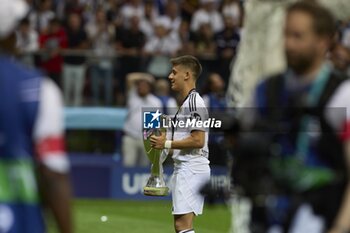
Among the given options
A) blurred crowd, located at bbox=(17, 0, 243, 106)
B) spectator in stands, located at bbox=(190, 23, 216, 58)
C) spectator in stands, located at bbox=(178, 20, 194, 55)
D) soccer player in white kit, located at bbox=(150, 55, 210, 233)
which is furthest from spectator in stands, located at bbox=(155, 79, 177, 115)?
soccer player in white kit, located at bbox=(150, 55, 210, 233)

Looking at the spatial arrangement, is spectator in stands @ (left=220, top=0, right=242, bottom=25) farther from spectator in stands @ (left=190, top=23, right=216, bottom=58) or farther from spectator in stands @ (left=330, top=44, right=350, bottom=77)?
spectator in stands @ (left=330, top=44, right=350, bottom=77)

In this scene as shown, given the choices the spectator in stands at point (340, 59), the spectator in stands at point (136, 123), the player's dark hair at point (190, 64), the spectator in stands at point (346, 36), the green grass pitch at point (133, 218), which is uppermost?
the spectator in stands at point (346, 36)

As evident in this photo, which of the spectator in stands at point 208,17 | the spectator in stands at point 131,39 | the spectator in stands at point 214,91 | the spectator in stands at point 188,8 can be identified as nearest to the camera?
the spectator in stands at point 214,91

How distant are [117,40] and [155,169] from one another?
12.8 m

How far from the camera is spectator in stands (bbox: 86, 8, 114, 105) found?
24781 millimetres

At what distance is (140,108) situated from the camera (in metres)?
23.4

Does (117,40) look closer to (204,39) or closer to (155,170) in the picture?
(204,39)

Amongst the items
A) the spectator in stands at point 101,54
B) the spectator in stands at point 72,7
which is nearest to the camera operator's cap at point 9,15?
the spectator in stands at point 101,54

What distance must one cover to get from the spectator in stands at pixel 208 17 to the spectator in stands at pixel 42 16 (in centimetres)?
327

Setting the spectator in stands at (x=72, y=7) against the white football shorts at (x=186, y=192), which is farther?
the spectator in stands at (x=72, y=7)

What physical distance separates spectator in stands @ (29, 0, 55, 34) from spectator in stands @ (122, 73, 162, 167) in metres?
3.15

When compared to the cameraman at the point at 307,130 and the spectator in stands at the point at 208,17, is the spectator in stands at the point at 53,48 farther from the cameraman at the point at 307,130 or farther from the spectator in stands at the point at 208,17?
the cameraman at the point at 307,130

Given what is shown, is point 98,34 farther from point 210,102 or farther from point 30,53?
point 210,102

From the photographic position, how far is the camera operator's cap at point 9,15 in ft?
19.5
